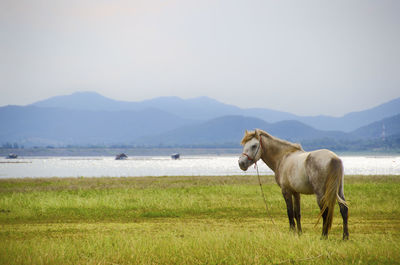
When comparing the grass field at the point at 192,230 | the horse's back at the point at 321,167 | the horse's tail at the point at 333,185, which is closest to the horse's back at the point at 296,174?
the horse's back at the point at 321,167

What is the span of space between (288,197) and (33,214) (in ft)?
37.9

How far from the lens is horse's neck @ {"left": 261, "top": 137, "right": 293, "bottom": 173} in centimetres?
1212

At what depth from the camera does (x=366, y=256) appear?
30.9 feet

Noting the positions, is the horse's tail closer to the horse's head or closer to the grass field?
the grass field

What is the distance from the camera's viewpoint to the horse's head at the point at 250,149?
1197 cm

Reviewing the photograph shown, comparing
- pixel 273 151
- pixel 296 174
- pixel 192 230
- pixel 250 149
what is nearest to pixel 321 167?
pixel 296 174

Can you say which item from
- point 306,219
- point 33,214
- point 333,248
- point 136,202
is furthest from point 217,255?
point 136,202

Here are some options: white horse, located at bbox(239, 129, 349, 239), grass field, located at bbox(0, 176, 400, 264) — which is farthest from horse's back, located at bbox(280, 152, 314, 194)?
grass field, located at bbox(0, 176, 400, 264)

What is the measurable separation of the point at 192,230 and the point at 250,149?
3342 millimetres

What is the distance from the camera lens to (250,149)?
12.1 meters

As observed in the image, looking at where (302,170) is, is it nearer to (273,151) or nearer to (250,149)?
(273,151)

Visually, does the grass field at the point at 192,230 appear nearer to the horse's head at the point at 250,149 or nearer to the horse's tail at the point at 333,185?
the horse's tail at the point at 333,185

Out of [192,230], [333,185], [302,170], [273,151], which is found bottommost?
[192,230]

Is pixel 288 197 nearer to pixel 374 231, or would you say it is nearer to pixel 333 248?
pixel 333 248
